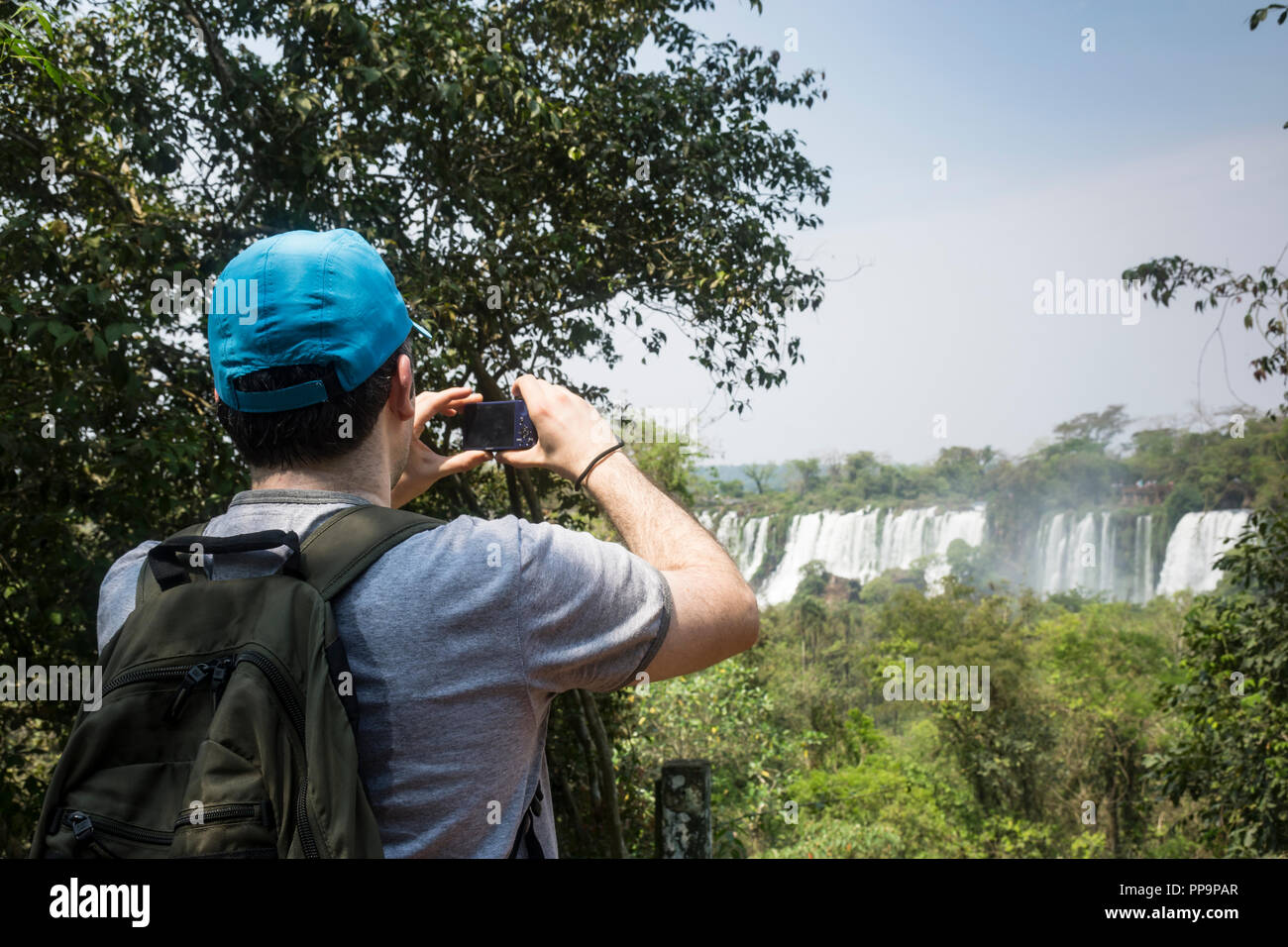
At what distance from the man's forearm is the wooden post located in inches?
112

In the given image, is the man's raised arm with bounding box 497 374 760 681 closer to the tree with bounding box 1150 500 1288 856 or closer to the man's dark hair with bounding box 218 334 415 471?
the man's dark hair with bounding box 218 334 415 471

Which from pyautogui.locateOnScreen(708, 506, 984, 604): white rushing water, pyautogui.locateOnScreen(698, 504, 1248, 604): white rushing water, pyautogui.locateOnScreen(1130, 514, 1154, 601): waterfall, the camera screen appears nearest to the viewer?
the camera screen

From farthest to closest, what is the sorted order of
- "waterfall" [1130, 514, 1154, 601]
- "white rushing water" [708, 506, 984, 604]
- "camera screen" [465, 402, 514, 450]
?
"white rushing water" [708, 506, 984, 604] → "waterfall" [1130, 514, 1154, 601] → "camera screen" [465, 402, 514, 450]

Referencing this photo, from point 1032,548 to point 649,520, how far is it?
78.7 feet

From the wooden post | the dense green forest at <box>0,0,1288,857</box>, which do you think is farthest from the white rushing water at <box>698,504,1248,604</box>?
the wooden post

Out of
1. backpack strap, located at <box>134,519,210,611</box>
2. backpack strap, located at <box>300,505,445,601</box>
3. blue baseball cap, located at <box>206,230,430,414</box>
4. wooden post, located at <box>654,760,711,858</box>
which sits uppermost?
blue baseball cap, located at <box>206,230,430,414</box>

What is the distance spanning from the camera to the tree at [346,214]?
3174 millimetres

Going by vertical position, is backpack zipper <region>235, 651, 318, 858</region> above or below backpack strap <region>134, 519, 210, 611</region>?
below

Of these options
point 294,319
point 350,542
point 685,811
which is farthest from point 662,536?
point 685,811

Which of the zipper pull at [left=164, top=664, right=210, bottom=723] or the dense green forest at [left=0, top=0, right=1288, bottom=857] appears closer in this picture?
the zipper pull at [left=164, top=664, right=210, bottom=723]

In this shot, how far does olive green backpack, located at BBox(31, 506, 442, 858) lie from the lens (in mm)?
711

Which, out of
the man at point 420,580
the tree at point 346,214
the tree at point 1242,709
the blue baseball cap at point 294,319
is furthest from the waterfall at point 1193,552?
the blue baseball cap at point 294,319

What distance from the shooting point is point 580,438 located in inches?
41.0
